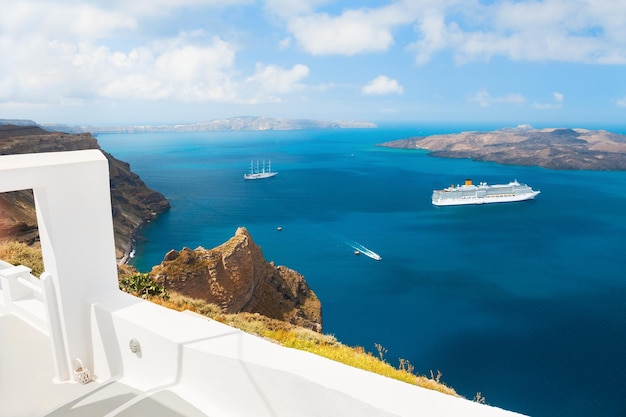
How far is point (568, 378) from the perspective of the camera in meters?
13.6

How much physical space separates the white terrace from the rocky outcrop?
8.20 meters

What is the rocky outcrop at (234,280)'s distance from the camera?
10.8 meters

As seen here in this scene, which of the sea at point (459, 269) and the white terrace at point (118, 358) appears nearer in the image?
the white terrace at point (118, 358)

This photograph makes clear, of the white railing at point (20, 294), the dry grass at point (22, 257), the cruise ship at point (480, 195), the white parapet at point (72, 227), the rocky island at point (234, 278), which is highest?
the white parapet at point (72, 227)

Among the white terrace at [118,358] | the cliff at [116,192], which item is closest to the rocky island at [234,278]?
the cliff at [116,192]

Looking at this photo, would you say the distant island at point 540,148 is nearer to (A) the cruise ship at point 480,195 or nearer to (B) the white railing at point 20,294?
(A) the cruise ship at point 480,195

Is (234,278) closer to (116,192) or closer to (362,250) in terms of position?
(362,250)

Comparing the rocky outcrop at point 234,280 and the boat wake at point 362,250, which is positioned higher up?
the rocky outcrop at point 234,280

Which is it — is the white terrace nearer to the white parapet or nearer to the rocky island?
the white parapet

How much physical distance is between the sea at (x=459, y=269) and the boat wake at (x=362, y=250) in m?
0.17

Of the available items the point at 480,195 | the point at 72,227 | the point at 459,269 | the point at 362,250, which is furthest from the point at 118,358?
the point at 480,195

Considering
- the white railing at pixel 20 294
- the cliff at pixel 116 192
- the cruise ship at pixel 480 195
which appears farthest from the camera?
the cruise ship at pixel 480 195

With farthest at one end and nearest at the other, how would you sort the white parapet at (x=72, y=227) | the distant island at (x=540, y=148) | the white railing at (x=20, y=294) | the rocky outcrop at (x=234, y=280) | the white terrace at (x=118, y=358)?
1. the distant island at (x=540, y=148)
2. the rocky outcrop at (x=234, y=280)
3. the white railing at (x=20, y=294)
4. the white parapet at (x=72, y=227)
5. the white terrace at (x=118, y=358)

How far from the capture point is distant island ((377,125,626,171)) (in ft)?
232
